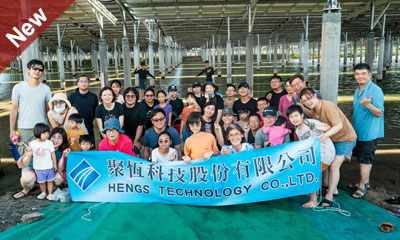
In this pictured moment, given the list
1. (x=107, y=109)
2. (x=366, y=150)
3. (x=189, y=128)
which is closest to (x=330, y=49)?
(x=366, y=150)

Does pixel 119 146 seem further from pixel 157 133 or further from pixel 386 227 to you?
pixel 386 227

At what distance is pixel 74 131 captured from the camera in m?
5.15

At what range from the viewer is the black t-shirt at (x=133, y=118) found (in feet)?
18.6

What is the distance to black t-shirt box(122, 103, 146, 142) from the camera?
5.66 meters

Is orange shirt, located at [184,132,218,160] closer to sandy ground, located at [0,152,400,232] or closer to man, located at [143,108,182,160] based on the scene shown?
man, located at [143,108,182,160]

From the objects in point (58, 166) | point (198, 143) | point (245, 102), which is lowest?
point (58, 166)

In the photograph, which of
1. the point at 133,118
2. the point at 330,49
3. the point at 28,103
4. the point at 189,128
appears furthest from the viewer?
the point at 330,49

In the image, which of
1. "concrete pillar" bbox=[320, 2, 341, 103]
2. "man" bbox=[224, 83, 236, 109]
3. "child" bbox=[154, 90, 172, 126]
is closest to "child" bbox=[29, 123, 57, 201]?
"child" bbox=[154, 90, 172, 126]

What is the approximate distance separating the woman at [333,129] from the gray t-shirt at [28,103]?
4261 mm

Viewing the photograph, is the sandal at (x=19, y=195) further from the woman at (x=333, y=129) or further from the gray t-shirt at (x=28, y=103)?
the woman at (x=333, y=129)

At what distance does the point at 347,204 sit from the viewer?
14.3ft

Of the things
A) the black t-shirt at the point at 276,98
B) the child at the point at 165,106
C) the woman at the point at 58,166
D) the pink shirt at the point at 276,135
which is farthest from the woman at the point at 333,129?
the woman at the point at 58,166

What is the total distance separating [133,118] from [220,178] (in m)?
2.23

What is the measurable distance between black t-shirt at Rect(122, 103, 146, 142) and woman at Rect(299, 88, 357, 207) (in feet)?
9.47
